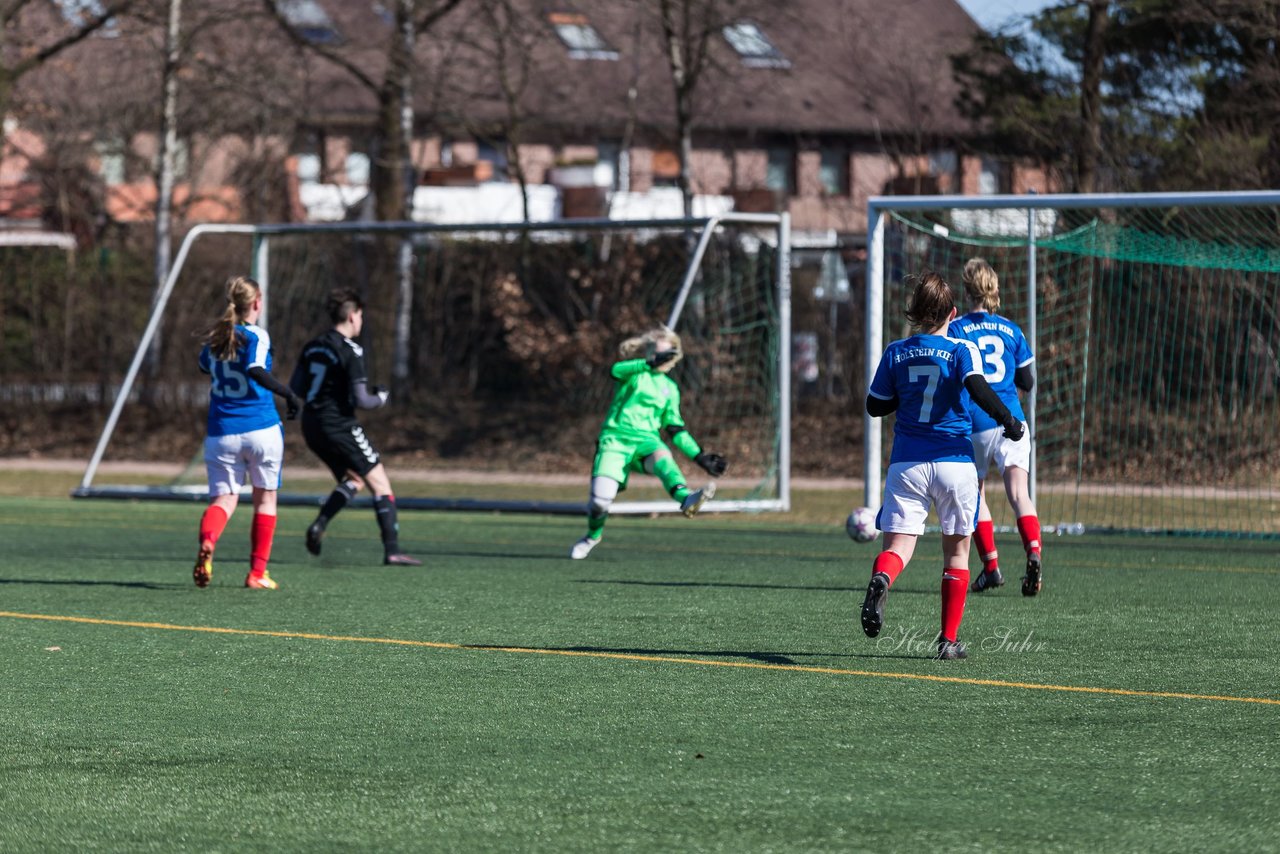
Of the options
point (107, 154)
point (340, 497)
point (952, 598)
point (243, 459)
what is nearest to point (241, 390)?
point (243, 459)

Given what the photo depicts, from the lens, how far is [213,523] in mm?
10336

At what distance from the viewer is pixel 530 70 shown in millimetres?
27281

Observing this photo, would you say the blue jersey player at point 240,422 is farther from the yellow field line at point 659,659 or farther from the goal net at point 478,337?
the goal net at point 478,337

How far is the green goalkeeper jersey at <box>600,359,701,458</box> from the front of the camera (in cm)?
1216

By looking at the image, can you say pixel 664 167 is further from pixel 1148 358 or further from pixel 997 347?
pixel 997 347

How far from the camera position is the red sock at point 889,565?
7.55 meters

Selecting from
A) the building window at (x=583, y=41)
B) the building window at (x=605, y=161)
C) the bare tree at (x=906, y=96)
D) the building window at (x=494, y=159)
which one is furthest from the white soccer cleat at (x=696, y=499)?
the building window at (x=605, y=161)

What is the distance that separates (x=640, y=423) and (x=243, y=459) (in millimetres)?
2781

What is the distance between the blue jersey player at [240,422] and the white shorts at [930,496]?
392 centimetres

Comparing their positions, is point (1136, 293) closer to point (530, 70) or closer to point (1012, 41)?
point (1012, 41)

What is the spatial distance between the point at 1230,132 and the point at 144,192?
26545 millimetres

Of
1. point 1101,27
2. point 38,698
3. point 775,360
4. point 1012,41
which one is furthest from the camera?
point 1012,41

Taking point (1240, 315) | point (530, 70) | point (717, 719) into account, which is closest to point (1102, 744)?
point (717, 719)

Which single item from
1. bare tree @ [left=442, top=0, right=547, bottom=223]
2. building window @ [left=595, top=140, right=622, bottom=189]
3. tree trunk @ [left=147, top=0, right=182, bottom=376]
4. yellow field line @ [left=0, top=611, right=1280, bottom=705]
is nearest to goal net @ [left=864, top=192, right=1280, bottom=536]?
bare tree @ [left=442, top=0, right=547, bottom=223]
